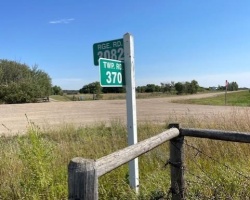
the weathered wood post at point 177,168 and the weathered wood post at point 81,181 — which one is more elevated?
the weathered wood post at point 81,181

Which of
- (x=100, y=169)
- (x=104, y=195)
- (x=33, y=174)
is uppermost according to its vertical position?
(x=100, y=169)

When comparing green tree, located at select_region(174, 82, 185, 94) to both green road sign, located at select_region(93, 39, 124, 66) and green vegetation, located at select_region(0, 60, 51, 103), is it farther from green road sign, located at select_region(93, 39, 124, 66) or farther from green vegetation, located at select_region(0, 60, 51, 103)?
green road sign, located at select_region(93, 39, 124, 66)

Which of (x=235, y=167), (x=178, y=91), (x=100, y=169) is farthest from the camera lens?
(x=178, y=91)

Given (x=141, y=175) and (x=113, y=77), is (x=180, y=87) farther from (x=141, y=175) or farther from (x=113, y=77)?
(x=113, y=77)

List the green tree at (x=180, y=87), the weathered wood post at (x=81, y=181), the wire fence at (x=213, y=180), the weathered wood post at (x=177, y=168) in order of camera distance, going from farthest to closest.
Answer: the green tree at (x=180, y=87)
the wire fence at (x=213, y=180)
the weathered wood post at (x=177, y=168)
the weathered wood post at (x=81, y=181)

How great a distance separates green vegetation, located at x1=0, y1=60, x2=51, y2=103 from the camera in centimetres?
4766

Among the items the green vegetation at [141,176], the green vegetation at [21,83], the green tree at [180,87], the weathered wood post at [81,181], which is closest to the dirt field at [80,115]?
the green vegetation at [141,176]

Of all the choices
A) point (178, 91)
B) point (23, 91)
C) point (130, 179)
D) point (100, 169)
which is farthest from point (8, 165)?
point (178, 91)

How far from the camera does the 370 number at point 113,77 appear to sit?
3.30 metres

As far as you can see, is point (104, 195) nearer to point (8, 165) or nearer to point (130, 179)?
point (130, 179)

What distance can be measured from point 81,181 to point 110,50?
7.88 ft

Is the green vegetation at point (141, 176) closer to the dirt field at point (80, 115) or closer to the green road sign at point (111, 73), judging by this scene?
the green road sign at point (111, 73)

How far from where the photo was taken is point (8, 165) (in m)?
4.67

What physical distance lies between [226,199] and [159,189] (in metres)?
0.73
